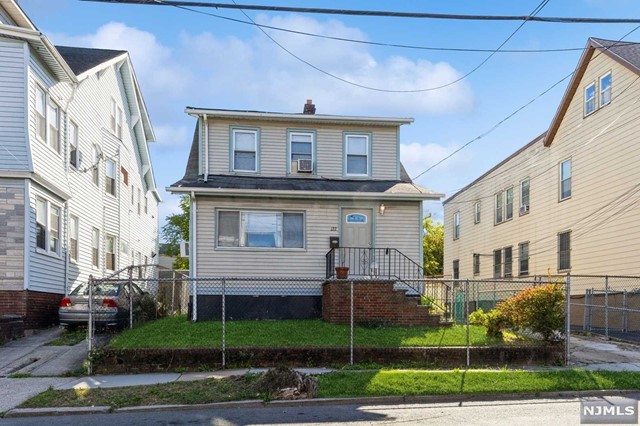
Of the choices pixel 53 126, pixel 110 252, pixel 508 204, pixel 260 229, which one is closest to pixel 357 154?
pixel 260 229

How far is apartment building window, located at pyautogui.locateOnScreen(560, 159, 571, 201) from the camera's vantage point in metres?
20.5

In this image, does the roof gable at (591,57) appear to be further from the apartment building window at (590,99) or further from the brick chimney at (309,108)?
the brick chimney at (309,108)

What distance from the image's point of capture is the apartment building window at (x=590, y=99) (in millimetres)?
19219

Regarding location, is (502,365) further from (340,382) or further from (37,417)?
(37,417)

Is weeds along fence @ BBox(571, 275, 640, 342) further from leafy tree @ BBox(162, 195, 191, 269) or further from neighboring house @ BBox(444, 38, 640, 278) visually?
leafy tree @ BBox(162, 195, 191, 269)

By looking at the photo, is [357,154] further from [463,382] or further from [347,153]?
[463,382]

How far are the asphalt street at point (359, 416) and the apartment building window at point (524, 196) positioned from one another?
16.3 meters

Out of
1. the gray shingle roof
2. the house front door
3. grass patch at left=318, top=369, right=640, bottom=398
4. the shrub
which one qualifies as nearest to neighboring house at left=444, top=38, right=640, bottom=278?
the shrub

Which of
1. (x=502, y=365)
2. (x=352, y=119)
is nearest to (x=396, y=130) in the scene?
(x=352, y=119)

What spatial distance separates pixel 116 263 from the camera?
22609mm

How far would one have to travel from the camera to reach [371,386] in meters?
8.80

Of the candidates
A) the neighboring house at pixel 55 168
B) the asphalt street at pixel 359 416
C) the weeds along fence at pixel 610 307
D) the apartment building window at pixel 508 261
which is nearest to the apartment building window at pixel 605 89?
the weeds along fence at pixel 610 307

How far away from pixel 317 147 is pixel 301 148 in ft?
1.54

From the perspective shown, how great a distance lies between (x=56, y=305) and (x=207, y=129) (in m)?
6.41
